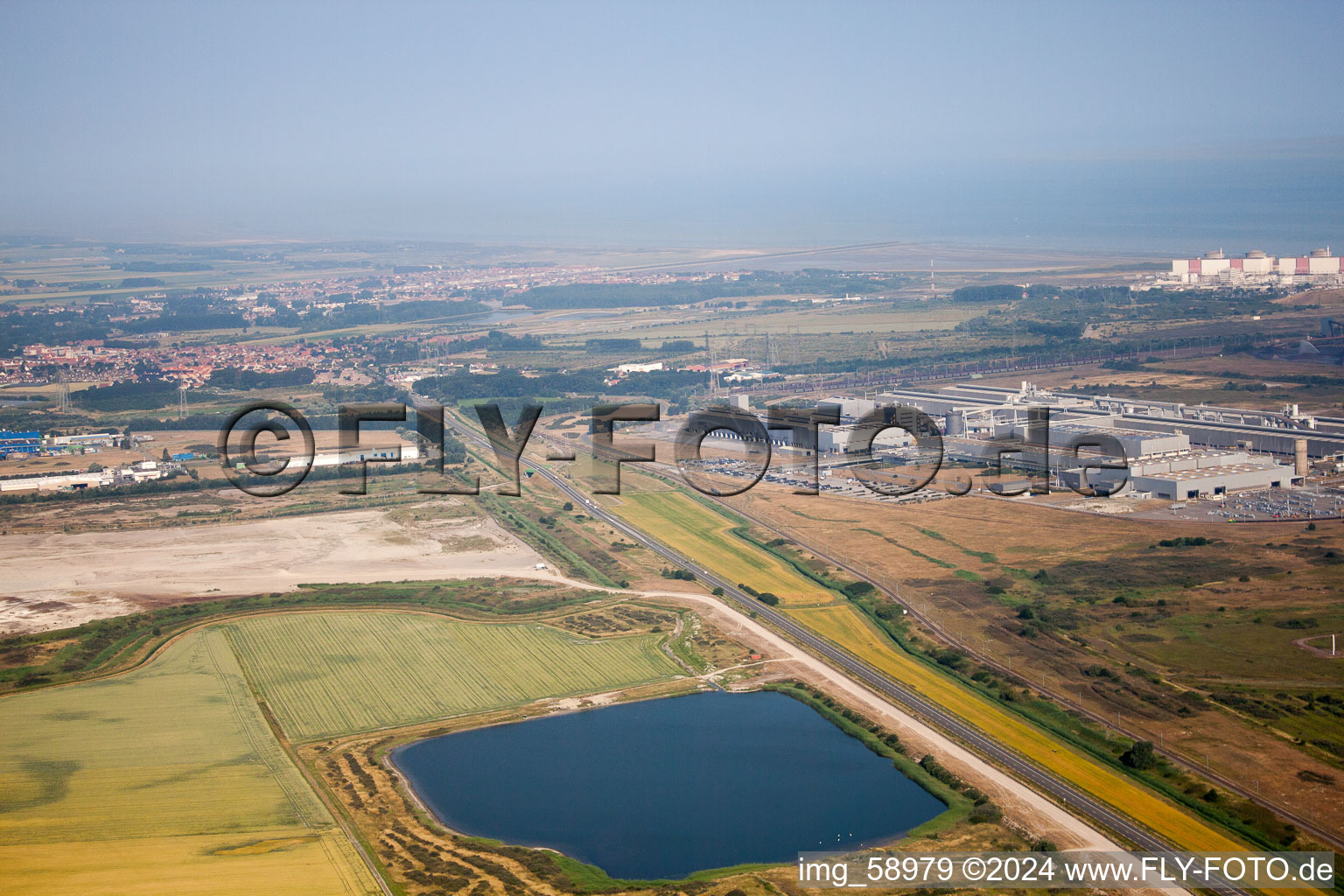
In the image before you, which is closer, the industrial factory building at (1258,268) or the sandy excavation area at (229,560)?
the sandy excavation area at (229,560)

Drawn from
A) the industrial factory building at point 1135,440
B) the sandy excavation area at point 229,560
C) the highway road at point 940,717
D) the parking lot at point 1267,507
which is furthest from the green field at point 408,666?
the parking lot at point 1267,507

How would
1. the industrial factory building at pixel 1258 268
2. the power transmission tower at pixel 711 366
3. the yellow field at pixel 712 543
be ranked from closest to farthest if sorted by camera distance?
the yellow field at pixel 712 543 → the power transmission tower at pixel 711 366 → the industrial factory building at pixel 1258 268

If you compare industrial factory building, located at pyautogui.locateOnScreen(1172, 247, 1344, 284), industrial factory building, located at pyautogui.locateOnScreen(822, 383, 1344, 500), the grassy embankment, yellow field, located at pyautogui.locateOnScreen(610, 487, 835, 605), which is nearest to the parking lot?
industrial factory building, located at pyautogui.locateOnScreen(822, 383, 1344, 500)

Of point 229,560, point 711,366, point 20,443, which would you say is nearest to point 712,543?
point 229,560

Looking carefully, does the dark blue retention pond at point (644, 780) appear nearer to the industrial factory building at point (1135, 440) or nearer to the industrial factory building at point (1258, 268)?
the industrial factory building at point (1135, 440)

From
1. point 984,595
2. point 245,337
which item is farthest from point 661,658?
point 245,337

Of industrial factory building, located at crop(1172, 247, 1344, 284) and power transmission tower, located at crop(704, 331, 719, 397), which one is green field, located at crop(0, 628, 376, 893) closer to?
power transmission tower, located at crop(704, 331, 719, 397)
